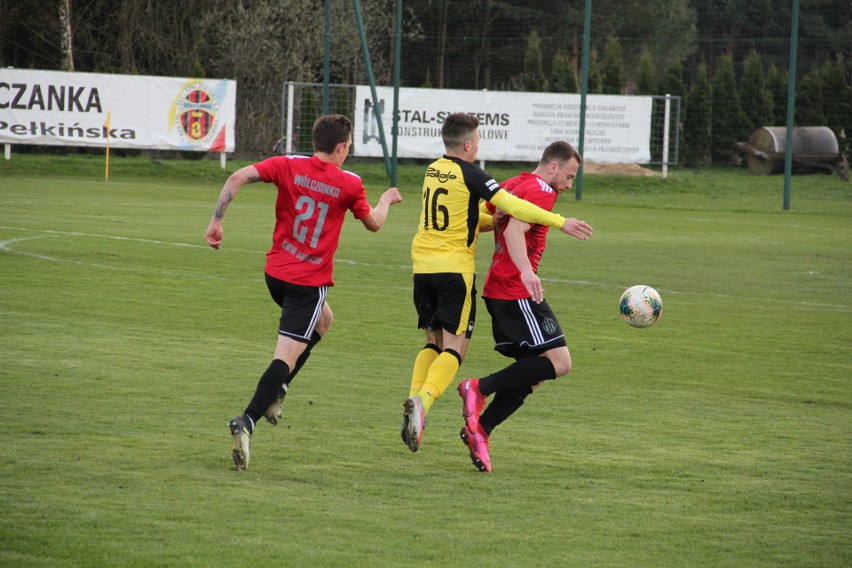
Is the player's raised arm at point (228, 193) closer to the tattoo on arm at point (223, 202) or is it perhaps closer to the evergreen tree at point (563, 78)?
the tattoo on arm at point (223, 202)

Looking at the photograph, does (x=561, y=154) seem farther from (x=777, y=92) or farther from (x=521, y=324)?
(x=777, y=92)

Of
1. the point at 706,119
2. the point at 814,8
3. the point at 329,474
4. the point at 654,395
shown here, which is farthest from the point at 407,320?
the point at 814,8

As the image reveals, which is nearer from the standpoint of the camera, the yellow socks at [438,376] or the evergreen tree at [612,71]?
the yellow socks at [438,376]

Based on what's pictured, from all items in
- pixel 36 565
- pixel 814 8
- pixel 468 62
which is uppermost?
pixel 814 8

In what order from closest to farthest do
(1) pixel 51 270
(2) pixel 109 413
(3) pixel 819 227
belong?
(2) pixel 109 413 → (1) pixel 51 270 → (3) pixel 819 227

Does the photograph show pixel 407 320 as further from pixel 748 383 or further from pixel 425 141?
pixel 425 141

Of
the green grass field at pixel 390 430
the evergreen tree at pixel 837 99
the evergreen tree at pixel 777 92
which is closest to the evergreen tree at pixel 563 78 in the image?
the evergreen tree at pixel 777 92

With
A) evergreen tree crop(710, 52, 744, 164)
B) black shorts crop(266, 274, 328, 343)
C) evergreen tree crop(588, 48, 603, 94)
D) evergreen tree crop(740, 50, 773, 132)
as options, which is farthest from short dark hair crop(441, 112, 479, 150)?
evergreen tree crop(588, 48, 603, 94)

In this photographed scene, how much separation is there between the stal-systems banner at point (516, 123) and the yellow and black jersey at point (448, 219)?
2491 centimetres

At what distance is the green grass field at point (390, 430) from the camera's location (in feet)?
16.0

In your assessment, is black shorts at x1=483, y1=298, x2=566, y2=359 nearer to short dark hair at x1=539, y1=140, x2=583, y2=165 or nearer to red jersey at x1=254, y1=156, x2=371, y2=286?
short dark hair at x1=539, y1=140, x2=583, y2=165

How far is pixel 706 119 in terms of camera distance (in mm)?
35656

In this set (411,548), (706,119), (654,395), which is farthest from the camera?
(706,119)

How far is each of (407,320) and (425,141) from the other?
67.5 ft
